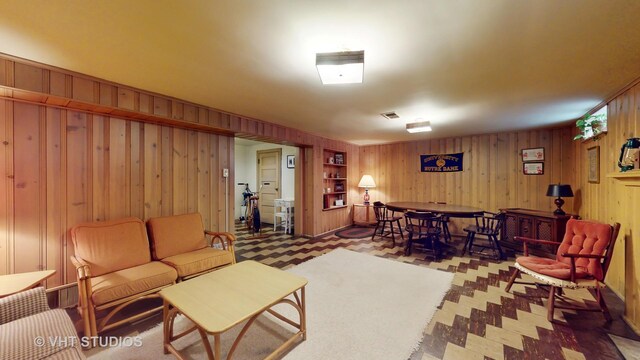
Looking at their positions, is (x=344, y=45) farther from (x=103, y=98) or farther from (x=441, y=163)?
(x=441, y=163)

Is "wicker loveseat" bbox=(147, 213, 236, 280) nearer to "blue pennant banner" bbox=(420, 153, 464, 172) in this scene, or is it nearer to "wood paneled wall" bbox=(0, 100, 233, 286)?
"wood paneled wall" bbox=(0, 100, 233, 286)

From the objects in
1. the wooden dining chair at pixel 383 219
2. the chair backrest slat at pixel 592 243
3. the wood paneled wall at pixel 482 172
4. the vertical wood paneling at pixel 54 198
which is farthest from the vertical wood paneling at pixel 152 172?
the wood paneled wall at pixel 482 172

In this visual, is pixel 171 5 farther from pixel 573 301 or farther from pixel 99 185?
pixel 573 301

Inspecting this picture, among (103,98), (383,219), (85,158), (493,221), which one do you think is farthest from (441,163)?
(85,158)

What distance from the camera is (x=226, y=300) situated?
5.43 feet

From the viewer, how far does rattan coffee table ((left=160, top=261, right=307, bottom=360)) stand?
145cm

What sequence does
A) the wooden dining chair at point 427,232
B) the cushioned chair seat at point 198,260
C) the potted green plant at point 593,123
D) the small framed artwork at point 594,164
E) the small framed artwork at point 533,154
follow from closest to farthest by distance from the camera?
the cushioned chair seat at point 198,260 → the potted green plant at point 593,123 → the small framed artwork at point 594,164 → the wooden dining chair at point 427,232 → the small framed artwork at point 533,154

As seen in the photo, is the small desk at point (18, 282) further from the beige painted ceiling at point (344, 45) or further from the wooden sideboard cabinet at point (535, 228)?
the wooden sideboard cabinet at point (535, 228)

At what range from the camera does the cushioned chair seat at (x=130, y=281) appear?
190 centimetres

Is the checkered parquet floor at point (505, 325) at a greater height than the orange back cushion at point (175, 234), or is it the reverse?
the orange back cushion at point (175, 234)

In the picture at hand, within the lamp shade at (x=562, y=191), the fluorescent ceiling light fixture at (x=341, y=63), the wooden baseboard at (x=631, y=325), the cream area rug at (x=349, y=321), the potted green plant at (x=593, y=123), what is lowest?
the cream area rug at (x=349, y=321)

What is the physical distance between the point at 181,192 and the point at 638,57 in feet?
15.8

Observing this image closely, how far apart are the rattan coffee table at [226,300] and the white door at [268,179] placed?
4.46 metres

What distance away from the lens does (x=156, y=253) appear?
2.62 meters
